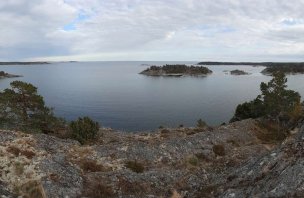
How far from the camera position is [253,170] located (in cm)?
2461

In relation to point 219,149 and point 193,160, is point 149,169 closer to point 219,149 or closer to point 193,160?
point 193,160

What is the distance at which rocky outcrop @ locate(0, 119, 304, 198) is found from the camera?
22880 mm

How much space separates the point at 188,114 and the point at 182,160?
79.6m

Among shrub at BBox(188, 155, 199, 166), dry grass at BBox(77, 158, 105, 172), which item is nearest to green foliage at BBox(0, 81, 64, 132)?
dry grass at BBox(77, 158, 105, 172)

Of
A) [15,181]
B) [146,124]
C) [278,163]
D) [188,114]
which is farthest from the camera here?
[188,114]

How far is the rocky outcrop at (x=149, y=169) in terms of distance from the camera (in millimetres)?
22880

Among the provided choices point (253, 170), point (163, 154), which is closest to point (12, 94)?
point (163, 154)

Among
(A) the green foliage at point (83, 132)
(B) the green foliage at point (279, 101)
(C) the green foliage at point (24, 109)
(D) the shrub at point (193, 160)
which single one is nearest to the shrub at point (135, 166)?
(D) the shrub at point (193, 160)

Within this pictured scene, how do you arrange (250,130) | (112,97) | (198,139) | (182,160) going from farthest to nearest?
1. (112,97)
2. (250,130)
3. (198,139)
4. (182,160)

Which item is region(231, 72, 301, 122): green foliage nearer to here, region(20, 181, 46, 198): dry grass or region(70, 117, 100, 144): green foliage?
region(70, 117, 100, 144): green foliage

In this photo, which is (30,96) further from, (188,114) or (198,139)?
(188,114)

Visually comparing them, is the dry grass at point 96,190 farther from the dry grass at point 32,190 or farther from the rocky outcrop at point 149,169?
the dry grass at point 32,190

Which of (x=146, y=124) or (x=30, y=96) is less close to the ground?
(x=30, y=96)

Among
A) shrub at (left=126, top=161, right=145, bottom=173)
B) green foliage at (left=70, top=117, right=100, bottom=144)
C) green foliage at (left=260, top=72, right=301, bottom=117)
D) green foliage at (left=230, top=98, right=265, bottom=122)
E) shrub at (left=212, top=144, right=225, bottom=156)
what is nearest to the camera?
shrub at (left=126, top=161, right=145, bottom=173)
